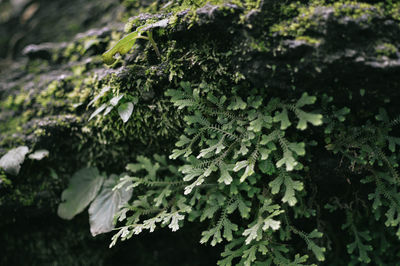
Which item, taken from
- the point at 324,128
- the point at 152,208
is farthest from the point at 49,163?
the point at 324,128

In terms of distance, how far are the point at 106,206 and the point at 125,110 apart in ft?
3.07

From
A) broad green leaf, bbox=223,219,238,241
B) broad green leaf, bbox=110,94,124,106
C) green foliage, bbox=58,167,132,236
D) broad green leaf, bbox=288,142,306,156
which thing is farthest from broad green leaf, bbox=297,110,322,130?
green foliage, bbox=58,167,132,236

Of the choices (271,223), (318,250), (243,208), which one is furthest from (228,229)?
(318,250)

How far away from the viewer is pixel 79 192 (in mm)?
2746

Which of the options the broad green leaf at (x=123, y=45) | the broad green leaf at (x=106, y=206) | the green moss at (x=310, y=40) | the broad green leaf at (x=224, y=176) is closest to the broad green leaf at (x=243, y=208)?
the broad green leaf at (x=224, y=176)

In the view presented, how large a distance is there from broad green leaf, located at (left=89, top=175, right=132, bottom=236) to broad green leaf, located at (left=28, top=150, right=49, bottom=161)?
69 cm

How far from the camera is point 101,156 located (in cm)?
279

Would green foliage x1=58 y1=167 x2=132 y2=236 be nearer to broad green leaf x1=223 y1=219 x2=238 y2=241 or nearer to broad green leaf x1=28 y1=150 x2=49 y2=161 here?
broad green leaf x1=28 y1=150 x2=49 y2=161

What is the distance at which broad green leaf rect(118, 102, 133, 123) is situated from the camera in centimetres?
233

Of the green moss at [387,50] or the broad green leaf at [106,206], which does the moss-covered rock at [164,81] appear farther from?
the broad green leaf at [106,206]

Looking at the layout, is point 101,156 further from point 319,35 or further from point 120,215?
point 319,35

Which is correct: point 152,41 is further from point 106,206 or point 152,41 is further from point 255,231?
point 255,231

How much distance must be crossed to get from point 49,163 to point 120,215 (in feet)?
3.60

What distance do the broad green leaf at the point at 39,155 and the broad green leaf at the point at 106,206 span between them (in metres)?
0.69
